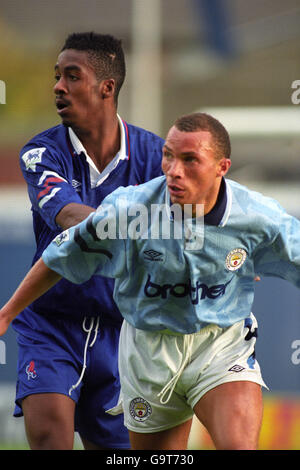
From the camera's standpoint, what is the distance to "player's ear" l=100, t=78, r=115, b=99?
399 cm

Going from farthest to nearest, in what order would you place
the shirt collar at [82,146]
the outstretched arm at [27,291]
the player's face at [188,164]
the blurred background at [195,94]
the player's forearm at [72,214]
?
the blurred background at [195,94]
the shirt collar at [82,146]
the player's forearm at [72,214]
the outstretched arm at [27,291]
the player's face at [188,164]

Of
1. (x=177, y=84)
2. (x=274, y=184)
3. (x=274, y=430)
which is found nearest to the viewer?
(x=274, y=430)

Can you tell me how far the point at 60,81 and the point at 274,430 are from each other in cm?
403

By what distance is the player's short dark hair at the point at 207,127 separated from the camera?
3096mm

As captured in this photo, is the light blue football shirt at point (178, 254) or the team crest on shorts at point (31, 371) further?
the team crest on shorts at point (31, 371)

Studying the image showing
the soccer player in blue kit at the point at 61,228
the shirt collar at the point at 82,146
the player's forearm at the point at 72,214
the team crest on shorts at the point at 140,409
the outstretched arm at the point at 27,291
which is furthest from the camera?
the shirt collar at the point at 82,146

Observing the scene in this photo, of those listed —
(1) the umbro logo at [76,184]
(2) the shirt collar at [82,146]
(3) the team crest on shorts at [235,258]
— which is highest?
(2) the shirt collar at [82,146]

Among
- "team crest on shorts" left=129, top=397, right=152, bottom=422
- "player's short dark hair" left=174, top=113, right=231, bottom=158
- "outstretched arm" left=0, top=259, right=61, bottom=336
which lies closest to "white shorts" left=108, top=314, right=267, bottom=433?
"team crest on shorts" left=129, top=397, right=152, bottom=422

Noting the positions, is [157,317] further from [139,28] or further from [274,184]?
[139,28]

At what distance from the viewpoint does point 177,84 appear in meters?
9.84

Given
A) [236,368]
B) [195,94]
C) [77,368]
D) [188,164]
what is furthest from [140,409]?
[195,94]

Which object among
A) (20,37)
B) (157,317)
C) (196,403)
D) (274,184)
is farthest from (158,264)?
(20,37)

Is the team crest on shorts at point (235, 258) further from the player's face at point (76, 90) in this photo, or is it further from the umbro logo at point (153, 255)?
the player's face at point (76, 90)

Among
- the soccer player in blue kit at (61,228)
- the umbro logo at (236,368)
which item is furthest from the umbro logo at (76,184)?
the umbro logo at (236,368)
